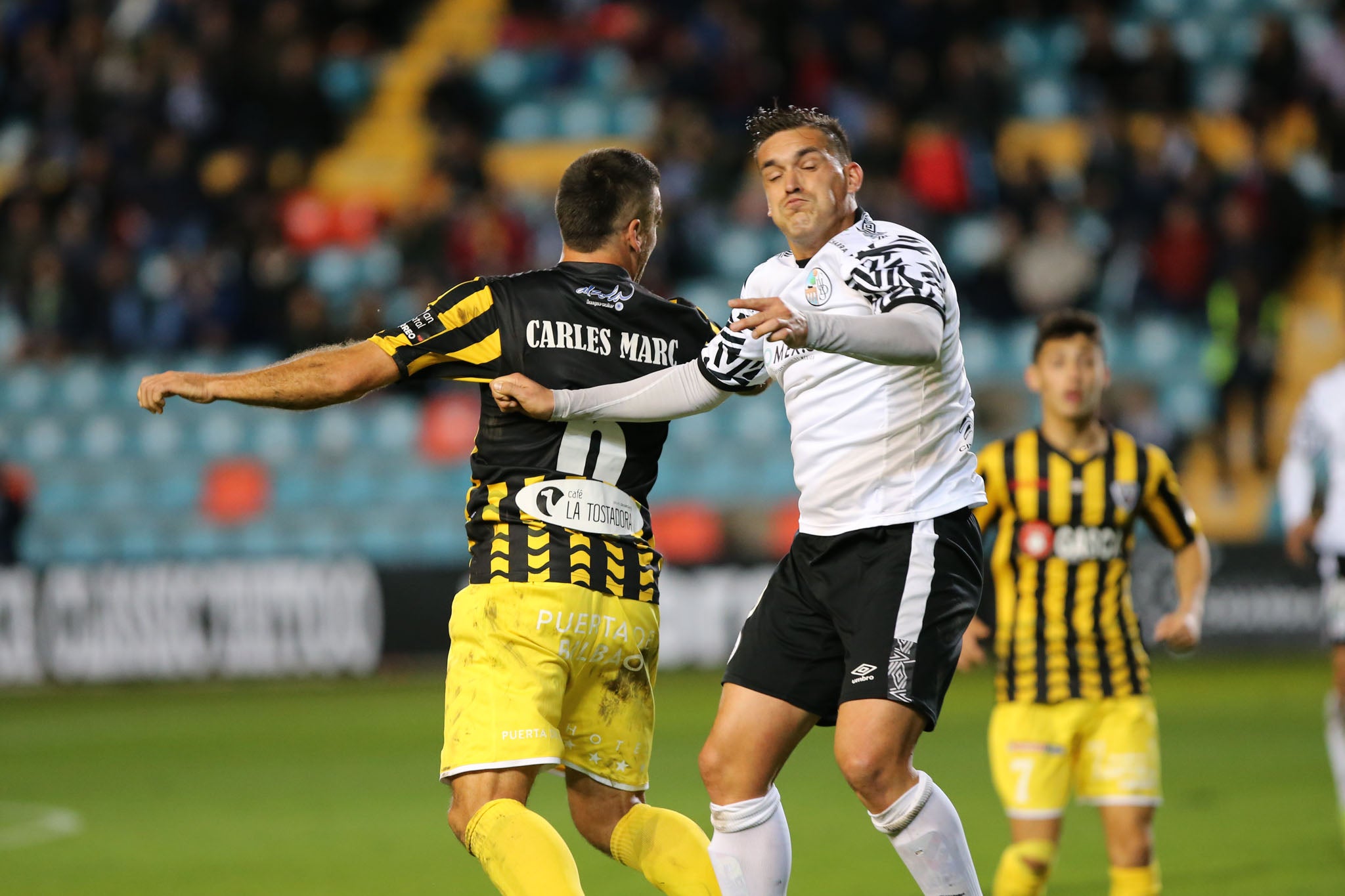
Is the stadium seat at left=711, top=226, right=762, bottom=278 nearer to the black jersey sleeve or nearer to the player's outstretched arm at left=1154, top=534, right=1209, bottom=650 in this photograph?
the player's outstretched arm at left=1154, top=534, right=1209, bottom=650

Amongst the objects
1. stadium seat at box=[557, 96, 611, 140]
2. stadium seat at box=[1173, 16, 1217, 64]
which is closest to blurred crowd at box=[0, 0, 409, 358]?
stadium seat at box=[557, 96, 611, 140]

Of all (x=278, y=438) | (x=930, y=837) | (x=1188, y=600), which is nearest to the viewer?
(x=930, y=837)

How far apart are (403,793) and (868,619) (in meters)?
5.13

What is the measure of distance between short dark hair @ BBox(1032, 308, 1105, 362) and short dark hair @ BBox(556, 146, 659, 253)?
1742mm

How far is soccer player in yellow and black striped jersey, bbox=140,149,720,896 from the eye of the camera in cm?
415

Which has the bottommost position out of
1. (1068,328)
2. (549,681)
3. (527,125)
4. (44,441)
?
(549,681)

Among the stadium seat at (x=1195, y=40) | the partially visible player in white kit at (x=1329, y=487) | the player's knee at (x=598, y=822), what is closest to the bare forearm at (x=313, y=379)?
the player's knee at (x=598, y=822)

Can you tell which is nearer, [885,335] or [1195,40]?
[885,335]

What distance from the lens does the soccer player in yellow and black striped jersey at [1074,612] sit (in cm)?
529

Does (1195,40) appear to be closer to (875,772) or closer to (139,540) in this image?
(139,540)

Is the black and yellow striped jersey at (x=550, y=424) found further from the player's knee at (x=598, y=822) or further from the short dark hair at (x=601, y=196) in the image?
the player's knee at (x=598, y=822)

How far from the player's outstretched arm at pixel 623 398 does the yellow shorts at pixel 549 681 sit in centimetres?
45

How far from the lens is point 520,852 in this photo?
13.2 ft

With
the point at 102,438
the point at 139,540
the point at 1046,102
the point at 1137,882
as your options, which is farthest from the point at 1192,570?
the point at 1046,102
